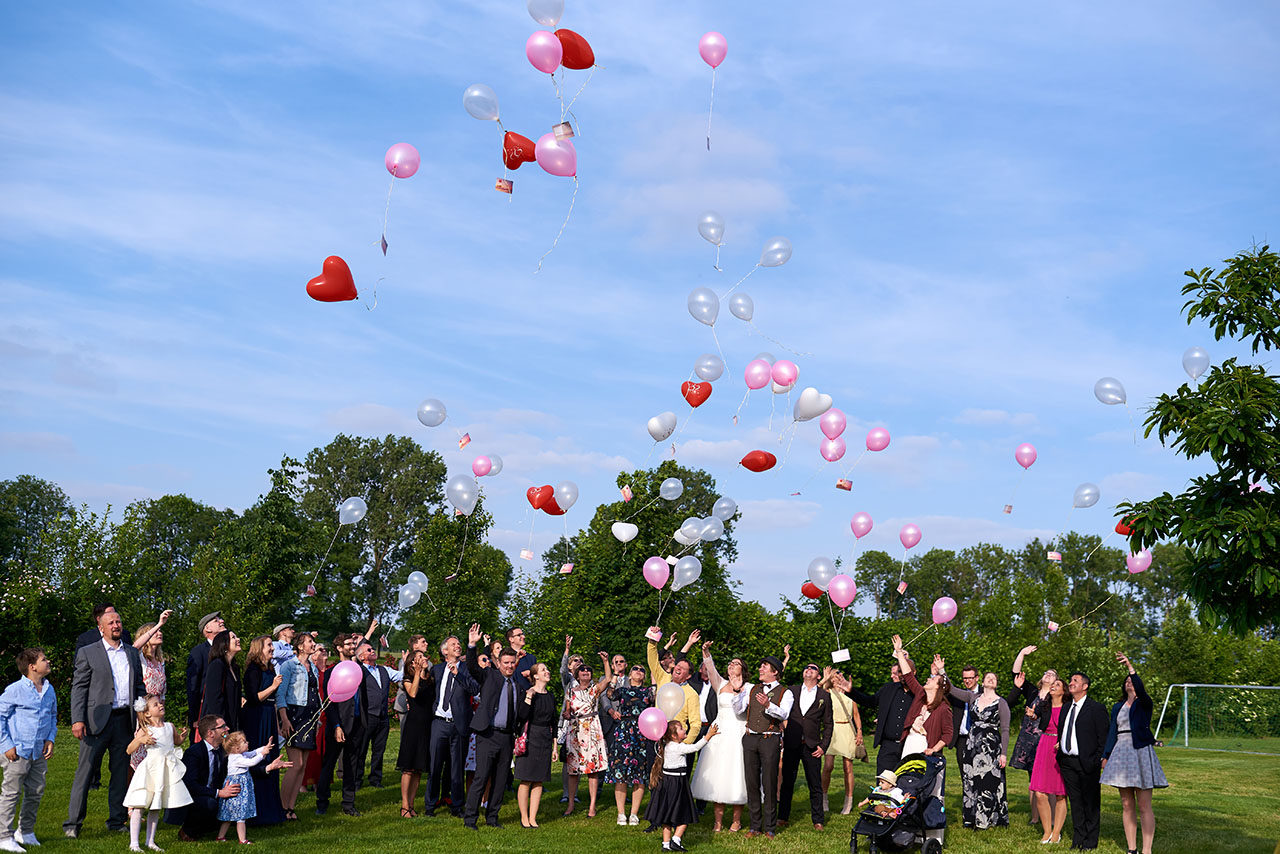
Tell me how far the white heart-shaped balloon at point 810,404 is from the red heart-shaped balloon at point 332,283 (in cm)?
682

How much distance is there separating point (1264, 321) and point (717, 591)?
17698 mm

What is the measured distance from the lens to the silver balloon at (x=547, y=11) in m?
10.4

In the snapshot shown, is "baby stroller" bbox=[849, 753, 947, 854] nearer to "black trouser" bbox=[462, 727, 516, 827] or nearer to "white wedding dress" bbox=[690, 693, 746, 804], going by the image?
"white wedding dress" bbox=[690, 693, 746, 804]

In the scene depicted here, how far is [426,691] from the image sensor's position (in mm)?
11336

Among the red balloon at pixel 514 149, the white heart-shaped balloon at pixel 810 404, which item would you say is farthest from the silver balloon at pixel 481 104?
the white heart-shaped balloon at pixel 810 404

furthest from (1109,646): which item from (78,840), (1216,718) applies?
(78,840)

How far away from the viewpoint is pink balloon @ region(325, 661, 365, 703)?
985cm

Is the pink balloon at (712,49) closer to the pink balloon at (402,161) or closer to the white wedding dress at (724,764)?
the pink balloon at (402,161)

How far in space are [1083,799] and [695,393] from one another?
7679mm

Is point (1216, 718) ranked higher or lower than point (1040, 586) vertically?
lower

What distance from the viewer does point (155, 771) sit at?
329 inches

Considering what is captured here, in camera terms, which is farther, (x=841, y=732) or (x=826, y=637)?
(x=826, y=637)

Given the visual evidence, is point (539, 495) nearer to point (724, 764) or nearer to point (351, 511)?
point (351, 511)

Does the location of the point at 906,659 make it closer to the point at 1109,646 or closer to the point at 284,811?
the point at 284,811
